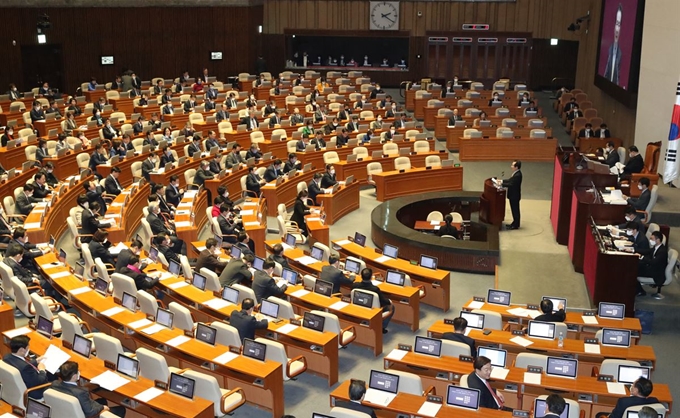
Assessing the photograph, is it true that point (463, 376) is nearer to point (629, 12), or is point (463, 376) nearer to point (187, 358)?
point (187, 358)

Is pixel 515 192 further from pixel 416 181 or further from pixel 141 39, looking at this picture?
pixel 141 39

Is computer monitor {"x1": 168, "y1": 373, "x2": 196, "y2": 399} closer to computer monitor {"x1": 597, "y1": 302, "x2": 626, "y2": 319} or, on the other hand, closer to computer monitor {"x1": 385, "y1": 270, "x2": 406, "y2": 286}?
computer monitor {"x1": 385, "y1": 270, "x2": 406, "y2": 286}

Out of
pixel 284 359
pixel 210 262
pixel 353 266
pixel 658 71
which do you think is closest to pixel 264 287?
pixel 210 262

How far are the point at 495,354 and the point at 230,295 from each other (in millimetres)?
4261

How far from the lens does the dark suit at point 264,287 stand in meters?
12.4

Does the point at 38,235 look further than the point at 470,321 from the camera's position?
Yes

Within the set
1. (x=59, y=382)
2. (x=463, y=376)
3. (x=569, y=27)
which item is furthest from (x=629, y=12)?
(x=59, y=382)

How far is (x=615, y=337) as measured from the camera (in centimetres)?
1091

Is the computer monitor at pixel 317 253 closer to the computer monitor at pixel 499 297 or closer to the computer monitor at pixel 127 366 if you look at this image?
the computer monitor at pixel 499 297

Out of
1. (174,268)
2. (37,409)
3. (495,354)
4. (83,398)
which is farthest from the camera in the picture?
(174,268)

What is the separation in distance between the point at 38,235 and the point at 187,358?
5.69m

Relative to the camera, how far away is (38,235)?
14.9m

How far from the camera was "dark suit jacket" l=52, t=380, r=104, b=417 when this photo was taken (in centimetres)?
858

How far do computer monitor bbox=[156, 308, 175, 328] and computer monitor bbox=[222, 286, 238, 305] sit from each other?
4.09ft
